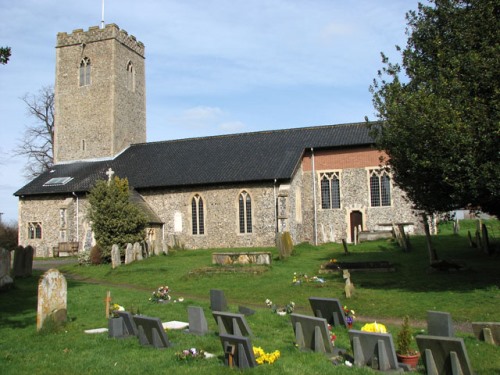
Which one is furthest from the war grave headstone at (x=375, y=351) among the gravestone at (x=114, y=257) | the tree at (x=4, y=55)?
the gravestone at (x=114, y=257)

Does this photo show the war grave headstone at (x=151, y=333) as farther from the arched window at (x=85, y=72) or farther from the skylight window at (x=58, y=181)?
the arched window at (x=85, y=72)

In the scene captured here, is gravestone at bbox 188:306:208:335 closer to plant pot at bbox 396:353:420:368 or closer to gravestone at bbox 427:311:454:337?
plant pot at bbox 396:353:420:368

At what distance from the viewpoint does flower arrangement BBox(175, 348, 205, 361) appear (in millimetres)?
8445

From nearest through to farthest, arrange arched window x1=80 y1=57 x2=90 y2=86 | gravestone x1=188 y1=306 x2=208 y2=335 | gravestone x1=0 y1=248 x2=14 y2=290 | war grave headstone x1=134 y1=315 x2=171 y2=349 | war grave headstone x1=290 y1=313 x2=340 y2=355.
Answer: war grave headstone x1=290 y1=313 x2=340 y2=355 < war grave headstone x1=134 y1=315 x2=171 y2=349 < gravestone x1=188 y1=306 x2=208 y2=335 < gravestone x1=0 y1=248 x2=14 y2=290 < arched window x1=80 y1=57 x2=90 y2=86

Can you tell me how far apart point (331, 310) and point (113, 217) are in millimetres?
18813

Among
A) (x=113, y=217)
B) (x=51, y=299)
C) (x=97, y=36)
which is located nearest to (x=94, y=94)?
(x=97, y=36)

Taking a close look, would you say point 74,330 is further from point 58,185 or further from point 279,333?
point 58,185

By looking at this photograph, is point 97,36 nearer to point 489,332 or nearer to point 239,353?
point 239,353

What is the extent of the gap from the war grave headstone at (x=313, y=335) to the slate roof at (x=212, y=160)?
70.1ft

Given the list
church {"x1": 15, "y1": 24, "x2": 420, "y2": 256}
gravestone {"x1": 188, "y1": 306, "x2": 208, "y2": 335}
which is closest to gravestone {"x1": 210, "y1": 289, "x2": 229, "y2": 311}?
gravestone {"x1": 188, "y1": 306, "x2": 208, "y2": 335}

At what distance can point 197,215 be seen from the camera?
32875 millimetres

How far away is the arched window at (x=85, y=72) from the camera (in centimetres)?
4062

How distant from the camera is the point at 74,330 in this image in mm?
11562

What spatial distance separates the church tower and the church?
0.38ft
